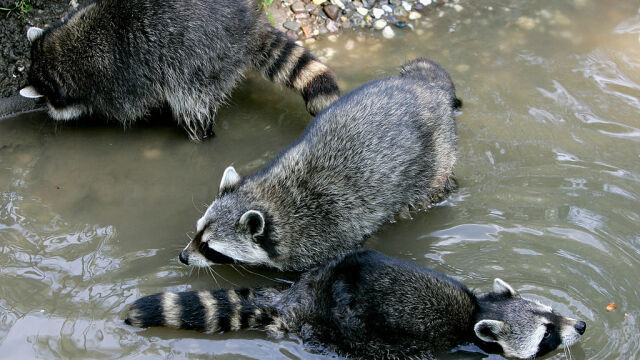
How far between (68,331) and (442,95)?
2751mm

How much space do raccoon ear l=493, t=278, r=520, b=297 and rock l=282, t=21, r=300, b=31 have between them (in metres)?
3.12

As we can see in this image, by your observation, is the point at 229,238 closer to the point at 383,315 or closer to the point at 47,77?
the point at 383,315

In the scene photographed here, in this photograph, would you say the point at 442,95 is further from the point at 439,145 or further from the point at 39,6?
the point at 39,6

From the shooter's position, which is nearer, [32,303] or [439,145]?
[32,303]

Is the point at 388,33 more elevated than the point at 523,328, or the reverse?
the point at 388,33

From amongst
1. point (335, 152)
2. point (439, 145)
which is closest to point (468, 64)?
point (439, 145)

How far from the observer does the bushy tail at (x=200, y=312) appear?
3588mm

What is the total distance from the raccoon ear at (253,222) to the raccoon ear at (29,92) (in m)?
2.09

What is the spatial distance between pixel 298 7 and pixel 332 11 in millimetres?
312

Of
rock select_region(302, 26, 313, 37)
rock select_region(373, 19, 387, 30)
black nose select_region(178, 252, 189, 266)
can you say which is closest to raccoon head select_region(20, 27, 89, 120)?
black nose select_region(178, 252, 189, 266)

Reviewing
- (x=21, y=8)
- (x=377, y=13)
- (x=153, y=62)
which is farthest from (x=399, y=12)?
(x=21, y=8)

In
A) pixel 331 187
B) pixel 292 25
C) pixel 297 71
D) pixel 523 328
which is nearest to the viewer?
pixel 523 328

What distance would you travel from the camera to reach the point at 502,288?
371 centimetres

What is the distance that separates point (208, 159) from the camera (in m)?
4.84
